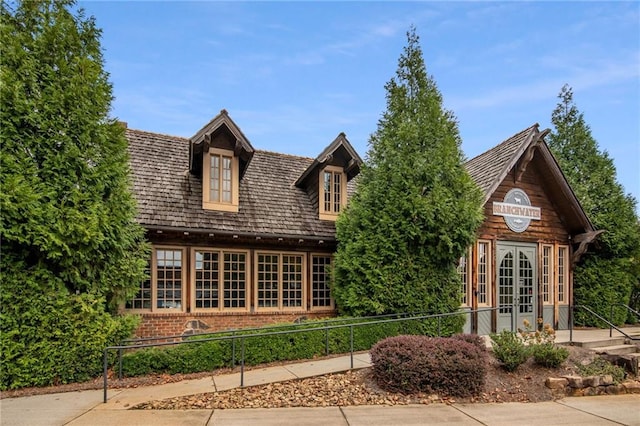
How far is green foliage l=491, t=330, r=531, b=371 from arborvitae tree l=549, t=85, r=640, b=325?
7820 millimetres

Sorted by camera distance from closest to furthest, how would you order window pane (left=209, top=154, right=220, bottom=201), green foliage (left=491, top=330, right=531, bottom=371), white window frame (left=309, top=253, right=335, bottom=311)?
green foliage (left=491, top=330, right=531, bottom=371) → window pane (left=209, top=154, right=220, bottom=201) → white window frame (left=309, top=253, right=335, bottom=311)

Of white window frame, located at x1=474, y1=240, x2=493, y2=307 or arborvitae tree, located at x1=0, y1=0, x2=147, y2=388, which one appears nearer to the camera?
arborvitae tree, located at x1=0, y1=0, x2=147, y2=388

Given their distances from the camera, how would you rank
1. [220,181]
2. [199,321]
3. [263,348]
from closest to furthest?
[263,348]
[199,321]
[220,181]

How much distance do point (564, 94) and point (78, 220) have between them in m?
16.5

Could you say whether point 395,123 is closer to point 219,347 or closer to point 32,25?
point 219,347

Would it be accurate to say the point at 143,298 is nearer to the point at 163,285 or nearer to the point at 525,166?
the point at 163,285

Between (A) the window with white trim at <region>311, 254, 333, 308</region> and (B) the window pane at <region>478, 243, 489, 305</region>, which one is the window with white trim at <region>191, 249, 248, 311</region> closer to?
(A) the window with white trim at <region>311, 254, 333, 308</region>

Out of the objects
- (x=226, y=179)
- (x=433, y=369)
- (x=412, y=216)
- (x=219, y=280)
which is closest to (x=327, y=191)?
(x=226, y=179)

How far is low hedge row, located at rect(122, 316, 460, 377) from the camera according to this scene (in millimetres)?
7734

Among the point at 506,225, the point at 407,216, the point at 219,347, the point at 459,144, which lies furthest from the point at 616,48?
the point at 219,347

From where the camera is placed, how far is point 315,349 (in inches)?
359

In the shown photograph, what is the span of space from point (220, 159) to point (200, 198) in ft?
3.92

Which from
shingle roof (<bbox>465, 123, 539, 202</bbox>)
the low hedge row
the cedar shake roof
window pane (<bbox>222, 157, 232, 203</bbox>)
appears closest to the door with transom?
the cedar shake roof

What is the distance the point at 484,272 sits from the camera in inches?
478
